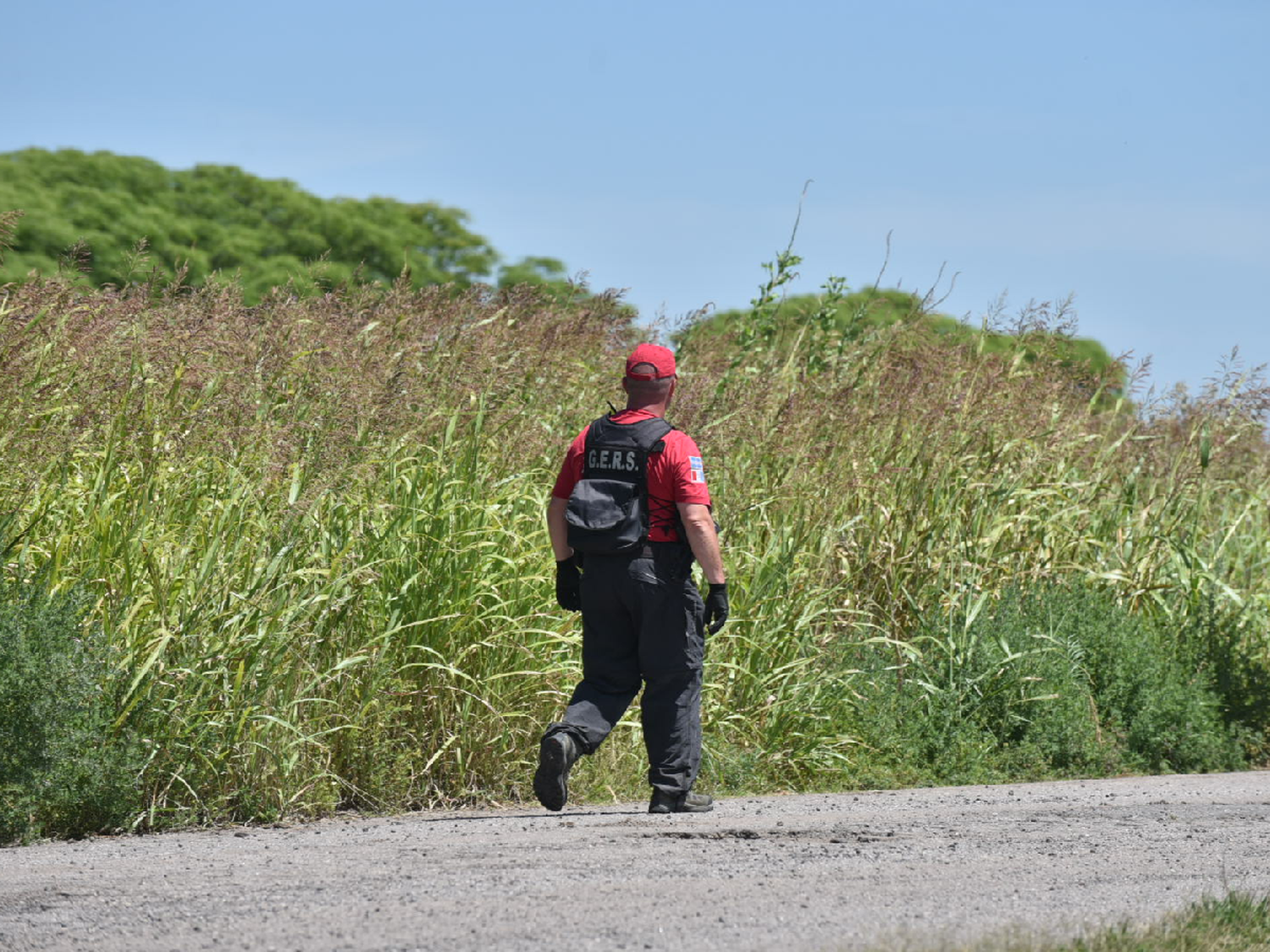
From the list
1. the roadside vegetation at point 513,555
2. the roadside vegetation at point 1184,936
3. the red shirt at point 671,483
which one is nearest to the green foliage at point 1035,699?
the roadside vegetation at point 513,555

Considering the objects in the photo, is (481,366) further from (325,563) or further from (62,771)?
(62,771)

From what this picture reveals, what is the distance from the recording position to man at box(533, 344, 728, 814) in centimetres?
709

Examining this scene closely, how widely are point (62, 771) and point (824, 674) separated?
4.36m

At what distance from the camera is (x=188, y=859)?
593cm

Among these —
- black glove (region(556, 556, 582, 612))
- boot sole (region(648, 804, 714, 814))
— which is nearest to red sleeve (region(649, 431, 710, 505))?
black glove (region(556, 556, 582, 612))

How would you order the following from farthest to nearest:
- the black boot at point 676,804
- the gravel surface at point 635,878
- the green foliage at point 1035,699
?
1. the green foliage at point 1035,699
2. the black boot at point 676,804
3. the gravel surface at point 635,878

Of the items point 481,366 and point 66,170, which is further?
point 66,170

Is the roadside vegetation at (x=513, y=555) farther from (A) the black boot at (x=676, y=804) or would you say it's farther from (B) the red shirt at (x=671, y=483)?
(B) the red shirt at (x=671, y=483)

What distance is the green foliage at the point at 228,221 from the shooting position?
46.7 m

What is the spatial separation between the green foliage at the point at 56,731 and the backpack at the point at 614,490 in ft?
6.81

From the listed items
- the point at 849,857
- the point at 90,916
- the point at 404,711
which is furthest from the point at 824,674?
the point at 90,916

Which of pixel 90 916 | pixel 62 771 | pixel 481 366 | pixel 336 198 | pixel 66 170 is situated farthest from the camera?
pixel 336 198

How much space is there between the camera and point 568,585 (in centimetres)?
741

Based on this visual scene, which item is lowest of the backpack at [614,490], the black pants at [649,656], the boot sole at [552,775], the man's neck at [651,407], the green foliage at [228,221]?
the boot sole at [552,775]
